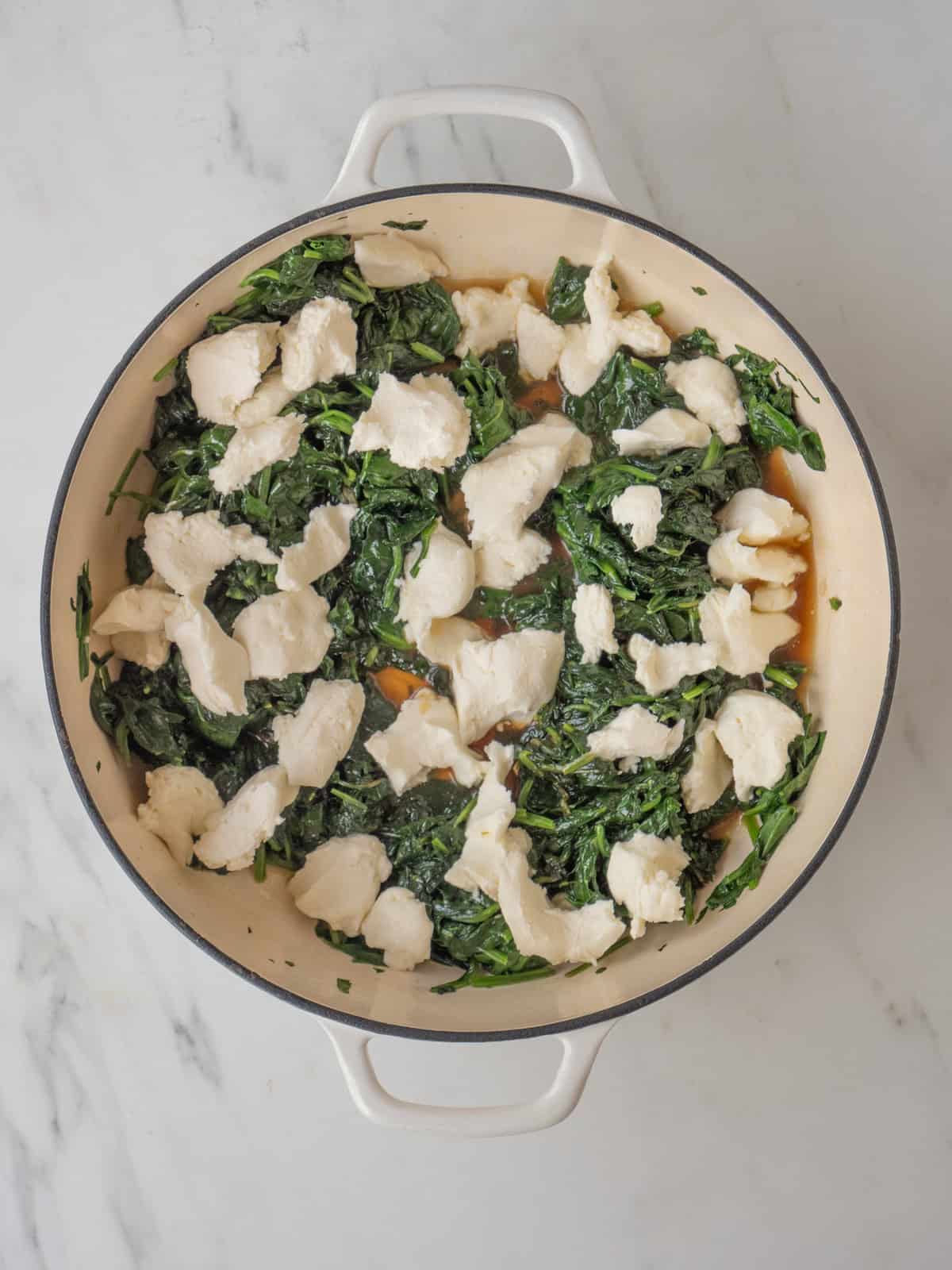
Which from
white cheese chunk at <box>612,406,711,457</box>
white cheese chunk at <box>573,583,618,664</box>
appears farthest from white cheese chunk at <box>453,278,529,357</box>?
white cheese chunk at <box>573,583,618,664</box>

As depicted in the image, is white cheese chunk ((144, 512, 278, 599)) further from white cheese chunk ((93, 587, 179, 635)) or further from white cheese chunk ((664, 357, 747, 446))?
white cheese chunk ((664, 357, 747, 446))

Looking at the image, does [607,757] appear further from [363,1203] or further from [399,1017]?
[363,1203]

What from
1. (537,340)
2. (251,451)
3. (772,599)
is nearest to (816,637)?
(772,599)

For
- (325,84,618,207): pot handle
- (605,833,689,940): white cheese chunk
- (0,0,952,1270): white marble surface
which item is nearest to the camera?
(325,84,618,207): pot handle

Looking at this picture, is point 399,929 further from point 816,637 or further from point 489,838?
point 816,637

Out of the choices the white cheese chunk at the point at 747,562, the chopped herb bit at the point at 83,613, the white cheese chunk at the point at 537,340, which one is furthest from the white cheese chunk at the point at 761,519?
the chopped herb bit at the point at 83,613

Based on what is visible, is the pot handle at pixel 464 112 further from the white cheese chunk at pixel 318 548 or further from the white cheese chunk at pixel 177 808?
the white cheese chunk at pixel 177 808
